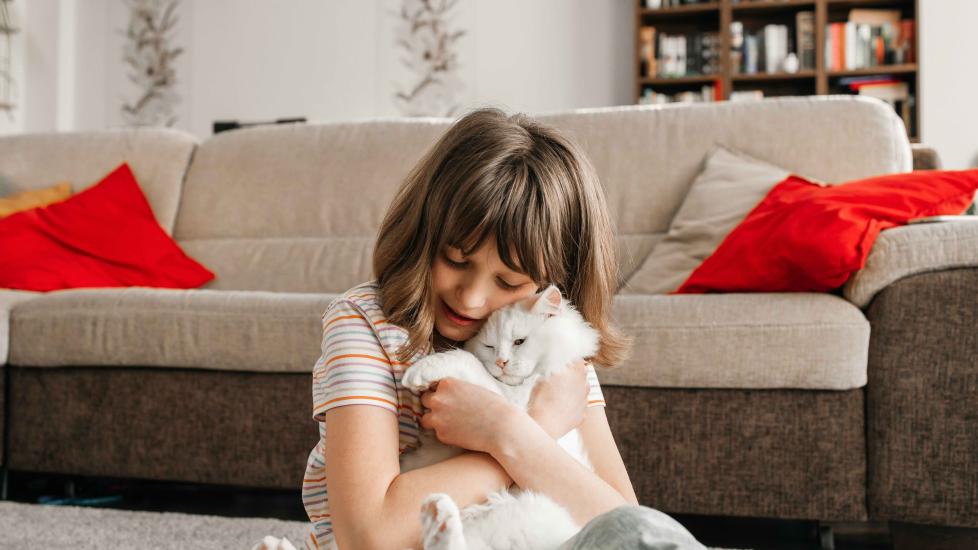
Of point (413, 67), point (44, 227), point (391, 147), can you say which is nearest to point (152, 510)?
point (44, 227)

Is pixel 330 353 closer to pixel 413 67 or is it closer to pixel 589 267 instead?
pixel 589 267

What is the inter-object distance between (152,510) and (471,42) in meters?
3.83

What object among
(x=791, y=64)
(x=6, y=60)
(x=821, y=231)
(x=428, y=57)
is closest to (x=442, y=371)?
(x=821, y=231)

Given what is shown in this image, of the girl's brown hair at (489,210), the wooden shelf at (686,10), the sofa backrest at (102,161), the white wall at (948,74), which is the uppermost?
the wooden shelf at (686,10)

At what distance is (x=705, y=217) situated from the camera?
7.75 feet

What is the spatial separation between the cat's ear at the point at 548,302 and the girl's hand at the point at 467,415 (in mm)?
145

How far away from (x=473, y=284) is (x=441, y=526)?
329mm

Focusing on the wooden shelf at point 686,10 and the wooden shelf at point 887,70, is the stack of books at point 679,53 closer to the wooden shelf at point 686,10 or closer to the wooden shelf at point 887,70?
the wooden shelf at point 686,10

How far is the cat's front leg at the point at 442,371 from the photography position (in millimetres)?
1043

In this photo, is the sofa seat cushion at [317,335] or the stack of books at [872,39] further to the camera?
the stack of books at [872,39]

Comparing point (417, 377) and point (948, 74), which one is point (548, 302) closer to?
point (417, 377)

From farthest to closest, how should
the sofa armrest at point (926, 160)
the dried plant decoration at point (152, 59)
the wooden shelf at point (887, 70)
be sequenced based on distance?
1. the dried plant decoration at point (152, 59)
2. the wooden shelf at point (887, 70)
3. the sofa armrest at point (926, 160)

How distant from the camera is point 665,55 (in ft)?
16.6

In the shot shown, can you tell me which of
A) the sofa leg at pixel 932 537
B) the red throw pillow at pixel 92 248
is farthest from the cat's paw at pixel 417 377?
the red throw pillow at pixel 92 248
